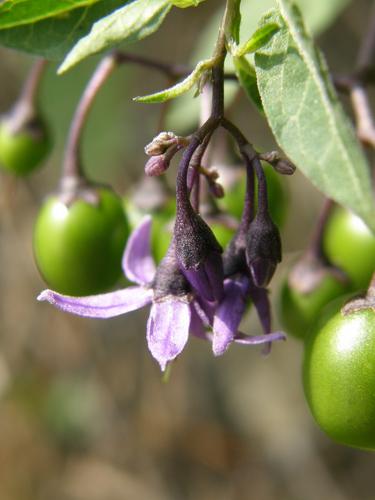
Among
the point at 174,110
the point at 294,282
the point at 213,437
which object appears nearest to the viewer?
the point at 294,282

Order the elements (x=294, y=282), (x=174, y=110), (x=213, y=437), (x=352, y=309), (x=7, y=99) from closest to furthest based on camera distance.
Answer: (x=352, y=309)
(x=294, y=282)
(x=174, y=110)
(x=7, y=99)
(x=213, y=437)

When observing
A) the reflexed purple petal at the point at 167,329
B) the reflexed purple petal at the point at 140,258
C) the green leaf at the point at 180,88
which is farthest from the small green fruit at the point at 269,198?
the green leaf at the point at 180,88

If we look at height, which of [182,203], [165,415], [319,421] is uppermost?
[182,203]

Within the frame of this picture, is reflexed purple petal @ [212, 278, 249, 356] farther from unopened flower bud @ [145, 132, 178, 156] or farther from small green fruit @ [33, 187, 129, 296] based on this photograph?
small green fruit @ [33, 187, 129, 296]

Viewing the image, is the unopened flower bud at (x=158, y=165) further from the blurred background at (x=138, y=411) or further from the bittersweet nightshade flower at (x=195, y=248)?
the blurred background at (x=138, y=411)

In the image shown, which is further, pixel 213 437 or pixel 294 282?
pixel 213 437

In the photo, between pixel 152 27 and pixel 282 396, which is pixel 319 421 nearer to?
pixel 152 27

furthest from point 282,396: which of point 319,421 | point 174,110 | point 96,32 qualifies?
point 96,32

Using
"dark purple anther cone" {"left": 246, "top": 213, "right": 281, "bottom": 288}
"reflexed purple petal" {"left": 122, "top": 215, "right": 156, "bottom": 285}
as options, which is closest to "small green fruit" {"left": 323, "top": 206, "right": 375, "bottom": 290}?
"reflexed purple petal" {"left": 122, "top": 215, "right": 156, "bottom": 285}
